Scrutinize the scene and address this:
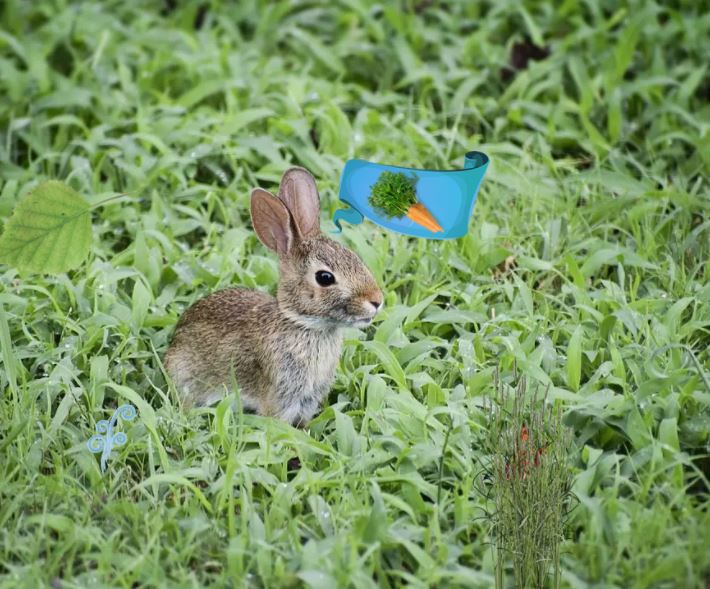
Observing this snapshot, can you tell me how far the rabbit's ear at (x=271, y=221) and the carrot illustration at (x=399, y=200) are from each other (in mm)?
343

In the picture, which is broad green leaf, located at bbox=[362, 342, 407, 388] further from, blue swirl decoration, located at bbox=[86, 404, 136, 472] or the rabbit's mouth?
blue swirl decoration, located at bbox=[86, 404, 136, 472]

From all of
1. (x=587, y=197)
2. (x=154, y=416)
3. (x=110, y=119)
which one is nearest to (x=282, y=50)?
(x=110, y=119)

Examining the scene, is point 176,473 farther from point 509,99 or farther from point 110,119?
point 509,99

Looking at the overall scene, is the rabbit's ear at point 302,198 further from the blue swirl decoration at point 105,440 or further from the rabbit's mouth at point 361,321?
the blue swirl decoration at point 105,440

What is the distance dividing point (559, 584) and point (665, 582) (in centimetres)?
32

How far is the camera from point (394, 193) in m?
4.23

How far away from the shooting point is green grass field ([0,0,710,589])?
3641 mm

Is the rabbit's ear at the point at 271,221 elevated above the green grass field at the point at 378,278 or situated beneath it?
elevated above

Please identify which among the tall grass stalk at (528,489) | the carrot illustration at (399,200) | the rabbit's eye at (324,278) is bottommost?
the tall grass stalk at (528,489)

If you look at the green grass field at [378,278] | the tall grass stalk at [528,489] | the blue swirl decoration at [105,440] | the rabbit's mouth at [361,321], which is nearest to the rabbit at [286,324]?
the rabbit's mouth at [361,321]

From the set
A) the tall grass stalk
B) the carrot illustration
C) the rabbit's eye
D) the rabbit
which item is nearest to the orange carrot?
the carrot illustration

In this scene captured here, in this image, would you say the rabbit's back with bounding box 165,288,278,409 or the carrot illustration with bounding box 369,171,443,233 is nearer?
the carrot illustration with bounding box 369,171,443,233

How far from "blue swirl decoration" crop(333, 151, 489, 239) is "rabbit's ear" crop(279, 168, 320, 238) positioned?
0.16 meters

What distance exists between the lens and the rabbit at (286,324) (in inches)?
166
